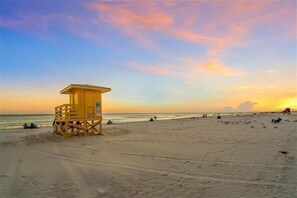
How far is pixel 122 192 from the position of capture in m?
5.42

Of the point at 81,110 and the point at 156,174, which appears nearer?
the point at 156,174

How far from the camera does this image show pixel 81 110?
17.7 meters

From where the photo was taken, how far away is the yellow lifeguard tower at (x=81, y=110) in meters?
17.3

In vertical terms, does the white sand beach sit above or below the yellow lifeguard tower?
below

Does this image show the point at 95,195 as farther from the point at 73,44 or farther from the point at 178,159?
the point at 73,44

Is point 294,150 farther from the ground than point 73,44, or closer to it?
closer to it

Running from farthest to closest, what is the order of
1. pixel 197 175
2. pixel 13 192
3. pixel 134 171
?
pixel 134 171
pixel 197 175
pixel 13 192

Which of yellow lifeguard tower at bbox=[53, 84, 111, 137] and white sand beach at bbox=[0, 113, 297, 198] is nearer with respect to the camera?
white sand beach at bbox=[0, 113, 297, 198]

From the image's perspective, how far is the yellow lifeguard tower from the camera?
17.3 metres

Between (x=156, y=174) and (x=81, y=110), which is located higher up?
(x=81, y=110)

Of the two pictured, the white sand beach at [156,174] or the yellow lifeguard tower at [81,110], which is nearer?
the white sand beach at [156,174]

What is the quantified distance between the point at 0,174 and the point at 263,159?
8343 mm

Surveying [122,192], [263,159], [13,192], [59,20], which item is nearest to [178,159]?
[263,159]

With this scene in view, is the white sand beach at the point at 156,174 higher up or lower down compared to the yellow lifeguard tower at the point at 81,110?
lower down
